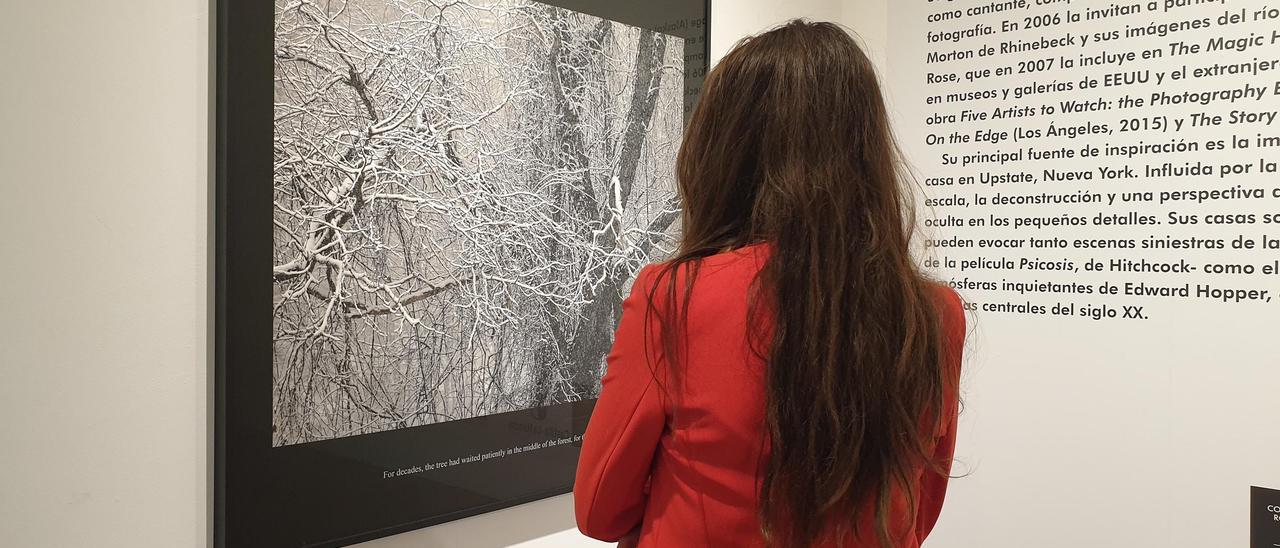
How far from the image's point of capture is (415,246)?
4.58ft

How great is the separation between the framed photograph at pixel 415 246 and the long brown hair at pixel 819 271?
0.59 meters

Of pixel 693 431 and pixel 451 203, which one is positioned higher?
pixel 451 203

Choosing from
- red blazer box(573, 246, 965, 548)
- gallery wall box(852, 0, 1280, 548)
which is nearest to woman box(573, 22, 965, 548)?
red blazer box(573, 246, 965, 548)

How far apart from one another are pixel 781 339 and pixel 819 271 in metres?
0.08

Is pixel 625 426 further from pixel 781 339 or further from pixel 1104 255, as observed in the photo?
pixel 1104 255

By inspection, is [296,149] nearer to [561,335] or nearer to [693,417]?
[561,335]

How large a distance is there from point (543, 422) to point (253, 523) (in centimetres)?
54

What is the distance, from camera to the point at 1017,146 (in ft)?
6.71

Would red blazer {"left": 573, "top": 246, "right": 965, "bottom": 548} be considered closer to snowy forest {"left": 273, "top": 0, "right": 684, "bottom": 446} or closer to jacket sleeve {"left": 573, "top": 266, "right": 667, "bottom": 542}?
jacket sleeve {"left": 573, "top": 266, "right": 667, "bottom": 542}

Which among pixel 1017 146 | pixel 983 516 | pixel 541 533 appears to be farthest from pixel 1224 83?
pixel 541 533

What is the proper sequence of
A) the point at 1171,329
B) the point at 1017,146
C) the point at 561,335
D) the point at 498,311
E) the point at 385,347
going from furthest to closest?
the point at 1017,146, the point at 1171,329, the point at 561,335, the point at 498,311, the point at 385,347

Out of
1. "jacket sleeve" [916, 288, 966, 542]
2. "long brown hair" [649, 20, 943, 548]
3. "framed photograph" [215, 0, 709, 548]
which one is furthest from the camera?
"framed photograph" [215, 0, 709, 548]

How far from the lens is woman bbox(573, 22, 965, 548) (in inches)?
35.0

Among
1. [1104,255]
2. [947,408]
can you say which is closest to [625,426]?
[947,408]
